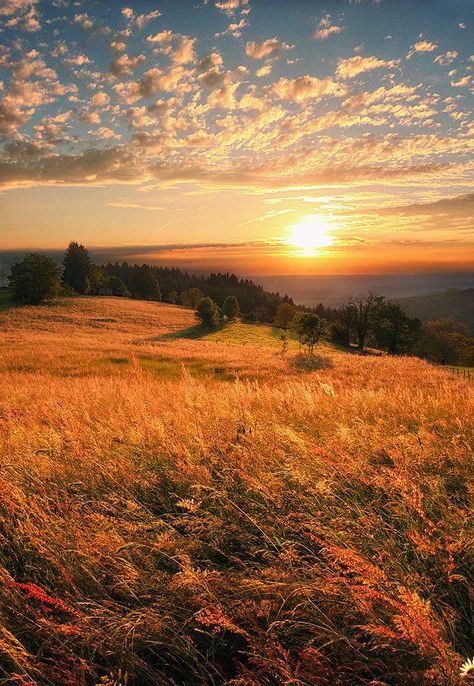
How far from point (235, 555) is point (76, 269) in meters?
108

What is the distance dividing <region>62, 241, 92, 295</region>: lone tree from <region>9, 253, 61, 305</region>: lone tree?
2185 cm

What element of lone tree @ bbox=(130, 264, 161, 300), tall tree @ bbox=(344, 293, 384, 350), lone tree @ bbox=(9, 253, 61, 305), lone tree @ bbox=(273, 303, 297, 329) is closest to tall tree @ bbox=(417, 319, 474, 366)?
tall tree @ bbox=(344, 293, 384, 350)

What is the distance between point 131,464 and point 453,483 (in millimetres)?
3015

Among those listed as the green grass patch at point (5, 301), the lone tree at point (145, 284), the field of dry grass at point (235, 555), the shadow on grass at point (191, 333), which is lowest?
the shadow on grass at point (191, 333)

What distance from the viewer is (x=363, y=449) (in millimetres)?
4016

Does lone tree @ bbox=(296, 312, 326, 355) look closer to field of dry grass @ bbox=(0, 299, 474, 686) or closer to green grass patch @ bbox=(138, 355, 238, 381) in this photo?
green grass patch @ bbox=(138, 355, 238, 381)

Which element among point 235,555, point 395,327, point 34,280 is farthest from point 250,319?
point 235,555

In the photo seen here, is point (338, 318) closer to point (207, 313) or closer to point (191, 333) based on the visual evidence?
point (207, 313)

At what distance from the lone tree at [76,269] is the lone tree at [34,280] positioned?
21845mm

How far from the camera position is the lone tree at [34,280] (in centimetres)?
7388

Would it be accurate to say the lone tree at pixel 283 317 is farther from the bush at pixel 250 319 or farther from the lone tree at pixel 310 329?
the lone tree at pixel 310 329

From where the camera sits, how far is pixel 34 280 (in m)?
74.1

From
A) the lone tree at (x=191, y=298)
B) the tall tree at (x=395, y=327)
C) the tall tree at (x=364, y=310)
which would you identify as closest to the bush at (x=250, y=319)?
the lone tree at (x=191, y=298)

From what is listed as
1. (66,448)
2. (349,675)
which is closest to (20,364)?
(66,448)
